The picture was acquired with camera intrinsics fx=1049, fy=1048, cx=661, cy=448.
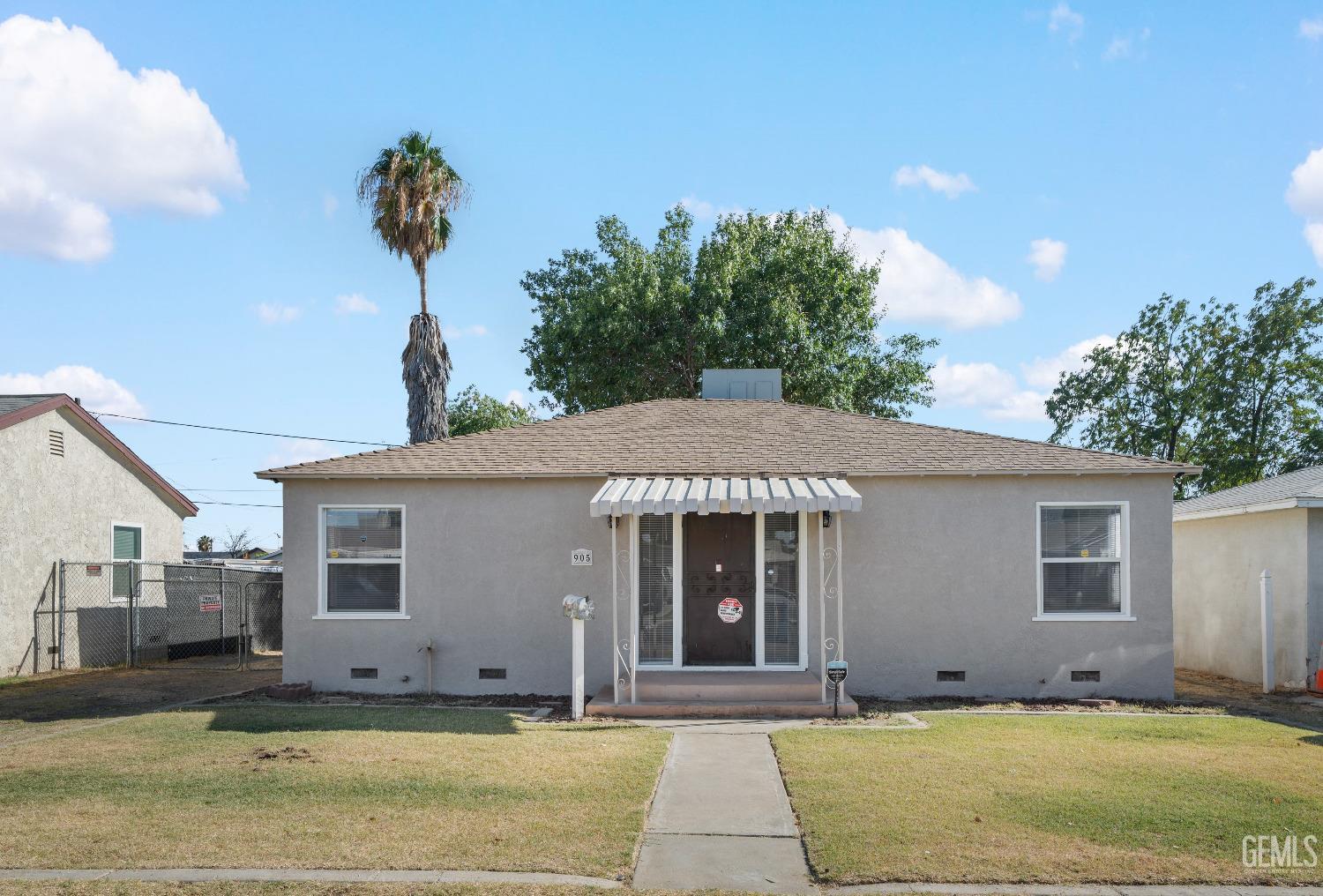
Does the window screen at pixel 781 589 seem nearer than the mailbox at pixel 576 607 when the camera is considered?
No

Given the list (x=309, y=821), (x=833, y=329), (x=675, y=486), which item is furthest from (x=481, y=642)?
(x=833, y=329)

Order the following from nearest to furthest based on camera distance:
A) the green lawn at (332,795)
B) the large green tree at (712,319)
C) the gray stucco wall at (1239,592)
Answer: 1. the green lawn at (332,795)
2. the gray stucco wall at (1239,592)
3. the large green tree at (712,319)

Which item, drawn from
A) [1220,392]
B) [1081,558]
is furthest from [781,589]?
[1220,392]

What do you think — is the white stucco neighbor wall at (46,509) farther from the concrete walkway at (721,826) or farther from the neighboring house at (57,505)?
the concrete walkway at (721,826)

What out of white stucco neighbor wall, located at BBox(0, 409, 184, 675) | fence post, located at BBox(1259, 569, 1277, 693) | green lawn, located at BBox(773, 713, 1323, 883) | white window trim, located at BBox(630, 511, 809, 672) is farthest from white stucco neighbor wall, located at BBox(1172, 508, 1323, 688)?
white stucco neighbor wall, located at BBox(0, 409, 184, 675)

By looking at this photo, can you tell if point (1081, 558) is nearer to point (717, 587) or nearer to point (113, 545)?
point (717, 587)

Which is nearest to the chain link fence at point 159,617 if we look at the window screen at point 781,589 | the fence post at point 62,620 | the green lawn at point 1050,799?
the fence post at point 62,620

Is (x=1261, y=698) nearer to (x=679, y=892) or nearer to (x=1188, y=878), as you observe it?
(x=1188, y=878)

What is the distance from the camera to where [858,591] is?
547 inches

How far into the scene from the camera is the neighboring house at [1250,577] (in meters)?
14.9

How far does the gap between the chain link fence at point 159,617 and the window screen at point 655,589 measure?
8547 mm

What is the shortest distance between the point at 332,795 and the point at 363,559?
6.70 meters

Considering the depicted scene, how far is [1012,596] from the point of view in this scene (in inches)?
544

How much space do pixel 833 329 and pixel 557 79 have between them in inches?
636
